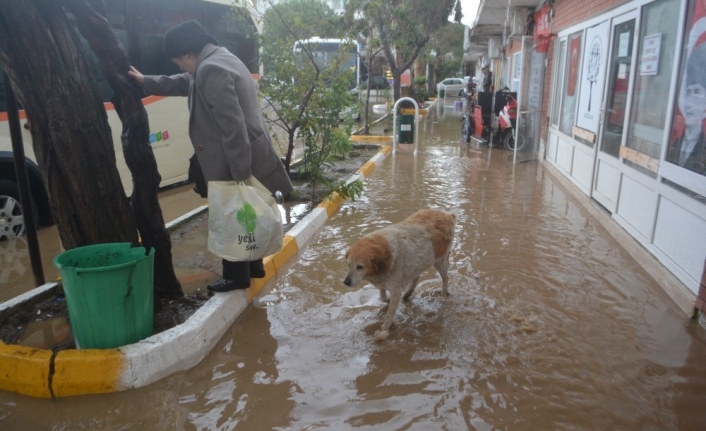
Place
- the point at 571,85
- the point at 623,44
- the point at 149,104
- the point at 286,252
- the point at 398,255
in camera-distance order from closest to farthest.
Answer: the point at 398,255, the point at 286,252, the point at 623,44, the point at 149,104, the point at 571,85

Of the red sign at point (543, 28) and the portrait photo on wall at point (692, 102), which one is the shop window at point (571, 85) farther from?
the portrait photo on wall at point (692, 102)

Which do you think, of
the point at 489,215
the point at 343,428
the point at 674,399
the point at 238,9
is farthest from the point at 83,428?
the point at 238,9

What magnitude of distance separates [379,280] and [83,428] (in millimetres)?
2049

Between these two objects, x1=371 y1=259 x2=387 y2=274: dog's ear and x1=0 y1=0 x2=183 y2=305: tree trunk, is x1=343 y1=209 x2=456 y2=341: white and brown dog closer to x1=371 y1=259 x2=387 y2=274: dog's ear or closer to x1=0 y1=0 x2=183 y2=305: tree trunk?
x1=371 y1=259 x2=387 y2=274: dog's ear

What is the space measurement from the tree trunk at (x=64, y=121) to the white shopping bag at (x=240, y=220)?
705 mm

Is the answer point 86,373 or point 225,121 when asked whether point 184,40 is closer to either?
point 225,121

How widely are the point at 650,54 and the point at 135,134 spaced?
17.1ft

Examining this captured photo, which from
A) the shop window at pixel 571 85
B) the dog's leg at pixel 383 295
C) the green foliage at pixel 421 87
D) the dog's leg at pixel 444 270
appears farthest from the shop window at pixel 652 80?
the green foliage at pixel 421 87

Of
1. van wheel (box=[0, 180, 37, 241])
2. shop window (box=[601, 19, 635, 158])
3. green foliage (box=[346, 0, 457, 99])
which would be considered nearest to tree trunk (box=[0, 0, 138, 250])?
van wheel (box=[0, 180, 37, 241])

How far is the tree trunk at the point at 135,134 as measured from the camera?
356cm

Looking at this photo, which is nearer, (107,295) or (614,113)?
(107,295)

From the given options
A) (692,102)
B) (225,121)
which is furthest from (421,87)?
(225,121)

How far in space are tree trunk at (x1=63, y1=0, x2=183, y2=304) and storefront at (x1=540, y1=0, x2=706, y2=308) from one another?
423cm

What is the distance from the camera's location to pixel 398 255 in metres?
3.88
